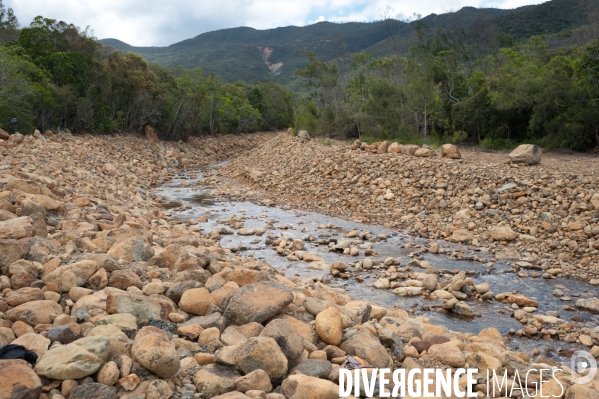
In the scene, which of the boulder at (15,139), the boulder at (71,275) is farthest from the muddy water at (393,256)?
the boulder at (15,139)

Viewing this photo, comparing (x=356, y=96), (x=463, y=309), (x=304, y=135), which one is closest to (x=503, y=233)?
(x=463, y=309)

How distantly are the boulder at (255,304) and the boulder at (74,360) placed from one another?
110 cm

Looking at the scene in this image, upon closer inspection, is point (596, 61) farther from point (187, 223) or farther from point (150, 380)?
point (150, 380)

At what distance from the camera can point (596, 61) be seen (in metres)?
15.0

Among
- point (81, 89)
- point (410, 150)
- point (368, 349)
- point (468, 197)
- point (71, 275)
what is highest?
point (81, 89)

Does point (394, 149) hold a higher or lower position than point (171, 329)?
higher

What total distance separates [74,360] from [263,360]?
1104 millimetres

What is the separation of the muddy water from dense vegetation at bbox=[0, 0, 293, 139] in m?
8.00

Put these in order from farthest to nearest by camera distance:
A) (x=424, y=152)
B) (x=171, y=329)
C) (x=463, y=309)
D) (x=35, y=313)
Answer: (x=424, y=152)
(x=463, y=309)
(x=171, y=329)
(x=35, y=313)

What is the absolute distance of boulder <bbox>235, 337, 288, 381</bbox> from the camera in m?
2.94

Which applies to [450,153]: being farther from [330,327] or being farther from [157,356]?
[157,356]

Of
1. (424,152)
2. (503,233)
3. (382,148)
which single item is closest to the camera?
(503,233)

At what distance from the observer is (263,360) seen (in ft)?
9.65

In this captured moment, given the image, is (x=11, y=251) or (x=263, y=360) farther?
(x=11, y=251)
